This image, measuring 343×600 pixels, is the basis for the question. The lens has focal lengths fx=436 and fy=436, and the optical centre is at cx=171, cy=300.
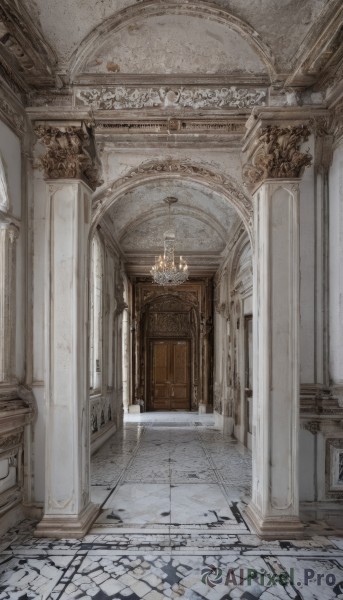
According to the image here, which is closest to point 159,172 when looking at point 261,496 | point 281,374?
point 281,374

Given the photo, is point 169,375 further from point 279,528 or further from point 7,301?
point 7,301

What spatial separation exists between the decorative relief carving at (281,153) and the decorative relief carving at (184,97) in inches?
31.6

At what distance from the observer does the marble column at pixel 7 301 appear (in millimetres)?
3945

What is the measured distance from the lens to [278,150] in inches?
154

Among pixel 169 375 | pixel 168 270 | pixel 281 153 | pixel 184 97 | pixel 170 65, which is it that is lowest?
pixel 169 375

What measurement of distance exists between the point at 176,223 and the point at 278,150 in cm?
612

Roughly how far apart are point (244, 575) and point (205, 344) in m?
9.75

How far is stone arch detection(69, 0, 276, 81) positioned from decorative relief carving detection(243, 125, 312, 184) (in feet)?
3.19

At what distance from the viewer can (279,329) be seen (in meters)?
3.94

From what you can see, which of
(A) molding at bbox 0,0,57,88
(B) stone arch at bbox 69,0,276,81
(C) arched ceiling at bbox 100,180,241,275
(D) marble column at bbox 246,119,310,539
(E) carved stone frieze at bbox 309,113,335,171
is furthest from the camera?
(C) arched ceiling at bbox 100,180,241,275

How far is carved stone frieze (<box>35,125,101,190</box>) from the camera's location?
3799mm

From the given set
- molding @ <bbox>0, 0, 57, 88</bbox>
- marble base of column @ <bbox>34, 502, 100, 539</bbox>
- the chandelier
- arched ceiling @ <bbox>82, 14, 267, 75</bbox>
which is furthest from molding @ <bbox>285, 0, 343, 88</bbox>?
the chandelier

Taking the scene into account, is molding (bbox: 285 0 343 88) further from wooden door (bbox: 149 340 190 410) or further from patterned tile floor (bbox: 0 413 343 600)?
wooden door (bbox: 149 340 190 410)

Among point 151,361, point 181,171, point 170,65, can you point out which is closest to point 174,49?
point 170,65
